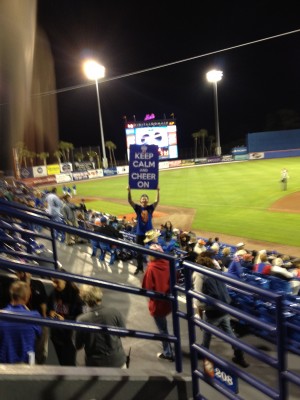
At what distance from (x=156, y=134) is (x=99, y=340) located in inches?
2150

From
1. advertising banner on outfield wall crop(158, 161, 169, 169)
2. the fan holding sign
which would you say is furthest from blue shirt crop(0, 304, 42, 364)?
advertising banner on outfield wall crop(158, 161, 169, 169)

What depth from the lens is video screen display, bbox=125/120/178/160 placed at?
56281 mm

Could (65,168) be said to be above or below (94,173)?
above

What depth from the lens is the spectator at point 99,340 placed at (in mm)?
3619

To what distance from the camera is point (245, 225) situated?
1814 centimetres

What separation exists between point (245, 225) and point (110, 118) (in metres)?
84.9

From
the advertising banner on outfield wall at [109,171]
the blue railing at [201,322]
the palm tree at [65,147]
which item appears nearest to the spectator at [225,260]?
the blue railing at [201,322]

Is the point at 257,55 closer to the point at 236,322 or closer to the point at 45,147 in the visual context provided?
the point at 45,147

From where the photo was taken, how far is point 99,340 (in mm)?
3643

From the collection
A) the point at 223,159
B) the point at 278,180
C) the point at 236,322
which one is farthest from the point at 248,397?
the point at 223,159

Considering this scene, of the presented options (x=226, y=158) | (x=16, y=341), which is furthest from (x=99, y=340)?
(x=226, y=158)

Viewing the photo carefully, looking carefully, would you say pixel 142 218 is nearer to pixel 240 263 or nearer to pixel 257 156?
pixel 240 263

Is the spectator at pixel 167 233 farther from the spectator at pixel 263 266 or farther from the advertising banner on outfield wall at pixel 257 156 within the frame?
the advertising banner on outfield wall at pixel 257 156

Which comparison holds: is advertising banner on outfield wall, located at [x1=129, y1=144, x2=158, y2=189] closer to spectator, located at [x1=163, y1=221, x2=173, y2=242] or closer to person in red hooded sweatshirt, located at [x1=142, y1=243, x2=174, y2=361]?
spectator, located at [x1=163, y1=221, x2=173, y2=242]
